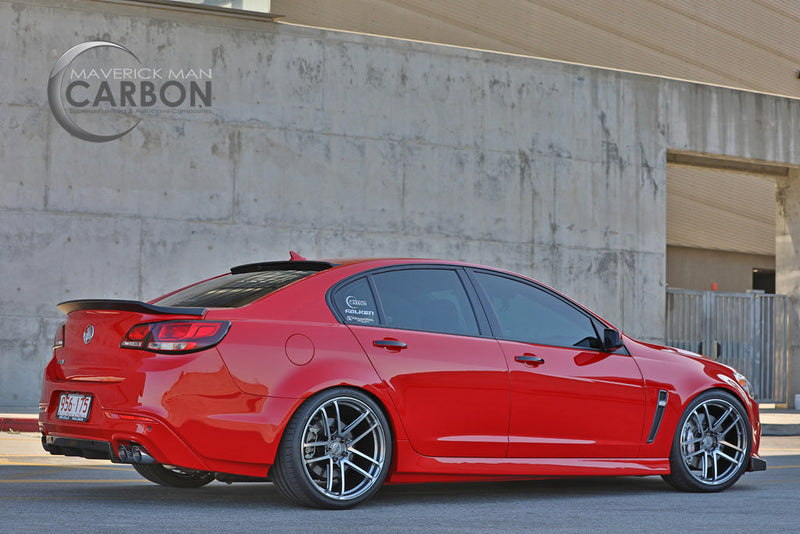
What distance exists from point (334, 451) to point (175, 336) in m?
1.06

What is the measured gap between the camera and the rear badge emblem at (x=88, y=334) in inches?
250

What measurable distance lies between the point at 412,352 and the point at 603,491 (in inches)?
77.8

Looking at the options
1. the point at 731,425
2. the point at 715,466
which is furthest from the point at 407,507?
the point at 731,425

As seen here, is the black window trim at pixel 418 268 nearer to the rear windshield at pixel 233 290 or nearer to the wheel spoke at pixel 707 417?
the rear windshield at pixel 233 290

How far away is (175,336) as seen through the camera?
6.07 metres

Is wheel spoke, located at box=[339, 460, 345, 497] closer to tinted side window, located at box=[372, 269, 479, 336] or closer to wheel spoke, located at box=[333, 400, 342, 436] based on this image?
wheel spoke, located at box=[333, 400, 342, 436]

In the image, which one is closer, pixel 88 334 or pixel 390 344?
pixel 88 334

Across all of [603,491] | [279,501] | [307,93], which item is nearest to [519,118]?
[307,93]

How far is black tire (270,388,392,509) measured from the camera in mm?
6156

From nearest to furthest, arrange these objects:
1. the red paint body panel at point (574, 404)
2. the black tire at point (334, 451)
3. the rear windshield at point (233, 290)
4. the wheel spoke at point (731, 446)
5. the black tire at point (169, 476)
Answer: the black tire at point (334, 451), the rear windshield at point (233, 290), the red paint body panel at point (574, 404), the black tire at point (169, 476), the wheel spoke at point (731, 446)

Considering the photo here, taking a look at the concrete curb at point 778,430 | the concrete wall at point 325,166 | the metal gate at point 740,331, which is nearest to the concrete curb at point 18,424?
the concrete wall at point 325,166

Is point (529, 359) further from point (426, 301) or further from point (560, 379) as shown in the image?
point (426, 301)

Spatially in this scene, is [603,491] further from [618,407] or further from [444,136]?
[444,136]

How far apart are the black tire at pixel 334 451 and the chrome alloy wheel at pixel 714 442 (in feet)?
8.02
